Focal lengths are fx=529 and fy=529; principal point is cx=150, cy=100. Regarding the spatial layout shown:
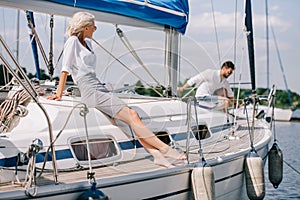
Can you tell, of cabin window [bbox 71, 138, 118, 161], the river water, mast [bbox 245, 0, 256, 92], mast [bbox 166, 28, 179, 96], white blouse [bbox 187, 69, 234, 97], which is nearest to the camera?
cabin window [bbox 71, 138, 118, 161]

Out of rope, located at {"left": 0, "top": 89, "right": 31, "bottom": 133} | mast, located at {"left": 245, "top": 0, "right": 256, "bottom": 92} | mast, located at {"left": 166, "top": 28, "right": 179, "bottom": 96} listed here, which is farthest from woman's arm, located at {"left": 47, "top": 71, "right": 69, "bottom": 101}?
mast, located at {"left": 245, "top": 0, "right": 256, "bottom": 92}

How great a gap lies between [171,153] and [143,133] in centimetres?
37

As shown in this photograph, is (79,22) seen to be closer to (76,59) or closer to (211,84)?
(76,59)

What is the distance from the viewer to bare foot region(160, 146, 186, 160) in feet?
17.3

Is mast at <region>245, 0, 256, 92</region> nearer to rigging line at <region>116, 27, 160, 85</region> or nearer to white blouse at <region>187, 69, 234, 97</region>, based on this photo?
white blouse at <region>187, 69, 234, 97</region>

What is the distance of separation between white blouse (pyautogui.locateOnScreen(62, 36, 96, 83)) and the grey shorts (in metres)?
0.07

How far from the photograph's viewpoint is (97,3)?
582 centimetres

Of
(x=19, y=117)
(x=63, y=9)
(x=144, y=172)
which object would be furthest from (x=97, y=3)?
(x=144, y=172)

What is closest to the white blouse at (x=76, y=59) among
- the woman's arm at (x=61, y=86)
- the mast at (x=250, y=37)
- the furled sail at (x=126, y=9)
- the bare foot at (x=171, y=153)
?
the woman's arm at (x=61, y=86)

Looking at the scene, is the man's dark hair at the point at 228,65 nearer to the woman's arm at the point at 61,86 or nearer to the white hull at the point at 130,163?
the white hull at the point at 130,163

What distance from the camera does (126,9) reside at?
6.05 m

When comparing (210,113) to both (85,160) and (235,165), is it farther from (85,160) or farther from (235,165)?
(85,160)

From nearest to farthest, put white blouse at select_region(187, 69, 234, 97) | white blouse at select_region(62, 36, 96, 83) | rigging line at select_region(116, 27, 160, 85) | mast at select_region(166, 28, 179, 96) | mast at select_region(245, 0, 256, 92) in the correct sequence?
white blouse at select_region(62, 36, 96, 83), rigging line at select_region(116, 27, 160, 85), mast at select_region(166, 28, 179, 96), white blouse at select_region(187, 69, 234, 97), mast at select_region(245, 0, 256, 92)

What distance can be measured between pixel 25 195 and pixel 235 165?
2925mm
